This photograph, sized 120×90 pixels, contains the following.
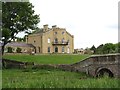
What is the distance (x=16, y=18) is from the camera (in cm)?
4091

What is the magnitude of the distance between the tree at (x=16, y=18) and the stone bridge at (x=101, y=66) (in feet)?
30.0

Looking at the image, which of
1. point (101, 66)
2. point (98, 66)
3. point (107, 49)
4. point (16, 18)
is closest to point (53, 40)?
point (107, 49)

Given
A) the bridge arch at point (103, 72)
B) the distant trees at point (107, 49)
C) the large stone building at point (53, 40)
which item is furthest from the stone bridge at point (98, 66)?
the large stone building at point (53, 40)

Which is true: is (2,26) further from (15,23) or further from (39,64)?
(39,64)

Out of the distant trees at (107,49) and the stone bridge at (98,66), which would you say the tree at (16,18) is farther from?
the distant trees at (107,49)

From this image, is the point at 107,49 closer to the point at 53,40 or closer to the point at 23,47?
the point at 53,40

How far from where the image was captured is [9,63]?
4331cm

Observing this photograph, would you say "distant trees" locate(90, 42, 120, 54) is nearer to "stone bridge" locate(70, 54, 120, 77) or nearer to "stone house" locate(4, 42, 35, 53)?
"stone bridge" locate(70, 54, 120, 77)

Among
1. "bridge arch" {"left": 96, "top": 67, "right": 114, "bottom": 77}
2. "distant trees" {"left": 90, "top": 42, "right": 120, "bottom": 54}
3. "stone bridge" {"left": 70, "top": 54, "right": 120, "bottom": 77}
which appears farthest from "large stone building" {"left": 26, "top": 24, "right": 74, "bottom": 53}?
"bridge arch" {"left": 96, "top": 67, "right": 114, "bottom": 77}

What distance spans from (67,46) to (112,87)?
52839 millimetres

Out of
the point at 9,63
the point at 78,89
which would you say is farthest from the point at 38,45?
the point at 78,89

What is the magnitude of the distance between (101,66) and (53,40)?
130 ft

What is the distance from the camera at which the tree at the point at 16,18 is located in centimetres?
4103

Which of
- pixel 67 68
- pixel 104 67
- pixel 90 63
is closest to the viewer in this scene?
pixel 104 67
